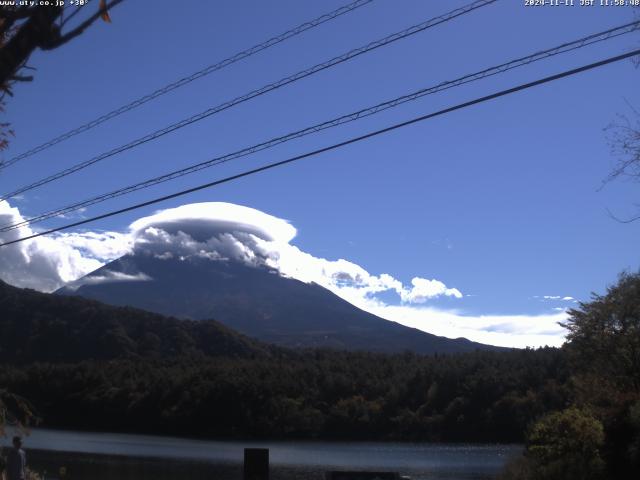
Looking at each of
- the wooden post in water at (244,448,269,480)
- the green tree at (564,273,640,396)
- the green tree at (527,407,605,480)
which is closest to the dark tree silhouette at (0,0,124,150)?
the wooden post in water at (244,448,269,480)

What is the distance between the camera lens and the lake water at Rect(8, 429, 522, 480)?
41.5 m

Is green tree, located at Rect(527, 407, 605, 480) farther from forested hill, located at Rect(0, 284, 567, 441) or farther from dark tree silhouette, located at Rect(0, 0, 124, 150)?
forested hill, located at Rect(0, 284, 567, 441)

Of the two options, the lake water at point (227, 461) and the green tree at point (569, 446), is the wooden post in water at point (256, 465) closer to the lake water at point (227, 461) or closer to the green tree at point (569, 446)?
the green tree at point (569, 446)

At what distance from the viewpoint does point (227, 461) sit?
51.8 m

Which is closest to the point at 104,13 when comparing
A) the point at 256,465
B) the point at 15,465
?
the point at 256,465

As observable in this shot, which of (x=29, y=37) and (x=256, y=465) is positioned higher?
(x=29, y=37)

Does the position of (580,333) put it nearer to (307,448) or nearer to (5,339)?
(307,448)

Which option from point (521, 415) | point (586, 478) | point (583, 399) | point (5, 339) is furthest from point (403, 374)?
point (586, 478)

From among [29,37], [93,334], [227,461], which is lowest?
[227,461]

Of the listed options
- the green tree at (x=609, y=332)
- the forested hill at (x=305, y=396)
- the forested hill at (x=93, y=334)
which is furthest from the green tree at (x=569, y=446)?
the forested hill at (x=93, y=334)

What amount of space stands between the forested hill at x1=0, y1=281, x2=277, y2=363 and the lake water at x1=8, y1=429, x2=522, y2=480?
56321mm

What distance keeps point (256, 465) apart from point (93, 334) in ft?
408

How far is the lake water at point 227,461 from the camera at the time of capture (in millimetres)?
41469

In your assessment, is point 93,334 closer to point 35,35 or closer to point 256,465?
point 256,465
